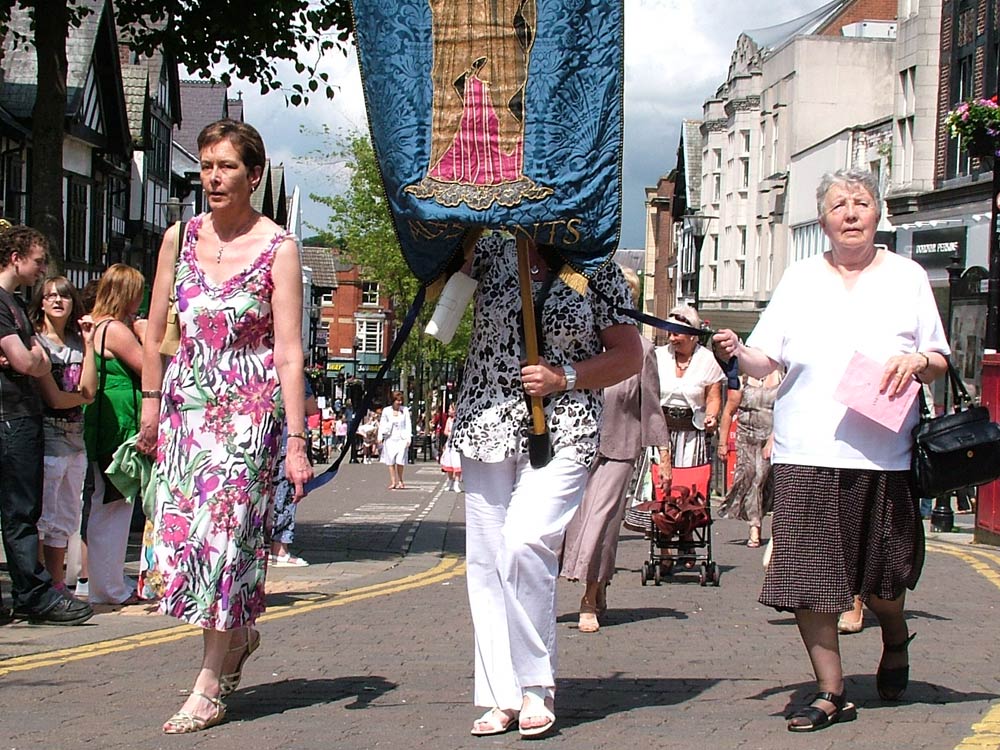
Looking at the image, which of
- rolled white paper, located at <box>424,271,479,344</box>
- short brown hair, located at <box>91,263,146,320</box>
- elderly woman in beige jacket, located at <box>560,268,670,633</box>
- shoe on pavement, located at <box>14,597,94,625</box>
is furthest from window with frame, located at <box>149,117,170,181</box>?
rolled white paper, located at <box>424,271,479,344</box>

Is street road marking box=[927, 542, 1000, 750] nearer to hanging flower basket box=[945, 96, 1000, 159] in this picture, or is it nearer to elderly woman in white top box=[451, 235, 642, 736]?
elderly woman in white top box=[451, 235, 642, 736]

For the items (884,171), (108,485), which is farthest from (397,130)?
(884,171)

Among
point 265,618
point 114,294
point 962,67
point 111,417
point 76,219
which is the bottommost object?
point 265,618

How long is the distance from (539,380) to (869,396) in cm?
124

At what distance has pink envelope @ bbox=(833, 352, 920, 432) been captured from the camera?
554 centimetres

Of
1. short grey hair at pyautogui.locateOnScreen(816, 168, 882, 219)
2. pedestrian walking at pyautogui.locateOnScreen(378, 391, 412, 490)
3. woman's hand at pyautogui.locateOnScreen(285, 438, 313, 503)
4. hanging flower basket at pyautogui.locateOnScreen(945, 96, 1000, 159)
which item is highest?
hanging flower basket at pyautogui.locateOnScreen(945, 96, 1000, 159)

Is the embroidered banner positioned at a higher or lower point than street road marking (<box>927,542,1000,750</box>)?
higher

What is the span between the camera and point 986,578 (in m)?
11.6

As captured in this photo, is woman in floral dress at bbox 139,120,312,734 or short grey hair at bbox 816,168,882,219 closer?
woman in floral dress at bbox 139,120,312,734

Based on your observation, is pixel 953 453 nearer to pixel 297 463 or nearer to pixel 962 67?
pixel 297 463

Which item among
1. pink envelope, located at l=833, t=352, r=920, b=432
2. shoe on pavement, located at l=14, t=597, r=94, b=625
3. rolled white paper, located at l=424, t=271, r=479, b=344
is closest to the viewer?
rolled white paper, located at l=424, t=271, r=479, b=344

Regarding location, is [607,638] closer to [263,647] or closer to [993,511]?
[263,647]

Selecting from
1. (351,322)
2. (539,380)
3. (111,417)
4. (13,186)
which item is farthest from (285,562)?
(351,322)

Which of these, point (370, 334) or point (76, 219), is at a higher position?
point (76, 219)
